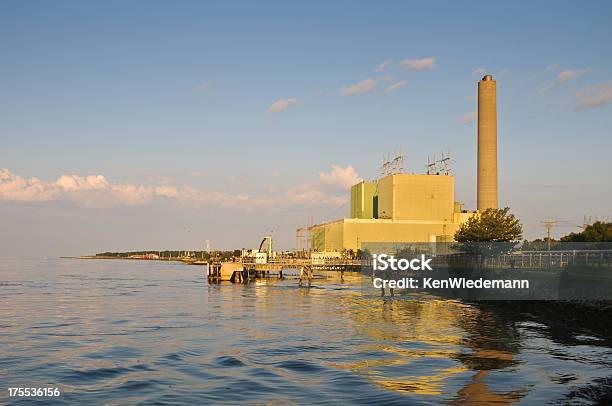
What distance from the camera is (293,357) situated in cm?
3147

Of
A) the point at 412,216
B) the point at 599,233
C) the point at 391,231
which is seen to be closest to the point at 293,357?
the point at 599,233

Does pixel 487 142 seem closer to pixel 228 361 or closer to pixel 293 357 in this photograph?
pixel 293 357

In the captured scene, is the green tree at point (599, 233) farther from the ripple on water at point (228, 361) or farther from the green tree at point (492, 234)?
the ripple on water at point (228, 361)

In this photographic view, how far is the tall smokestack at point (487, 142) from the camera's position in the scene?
141 m

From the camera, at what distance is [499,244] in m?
99.7

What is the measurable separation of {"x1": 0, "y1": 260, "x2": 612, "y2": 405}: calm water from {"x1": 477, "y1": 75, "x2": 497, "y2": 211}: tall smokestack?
91.1m

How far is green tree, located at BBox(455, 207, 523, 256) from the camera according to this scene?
98550mm

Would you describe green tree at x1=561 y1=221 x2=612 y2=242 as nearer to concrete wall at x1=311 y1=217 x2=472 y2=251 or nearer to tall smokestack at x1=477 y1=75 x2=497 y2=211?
tall smokestack at x1=477 y1=75 x2=497 y2=211

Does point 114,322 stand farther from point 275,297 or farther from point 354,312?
point 275,297

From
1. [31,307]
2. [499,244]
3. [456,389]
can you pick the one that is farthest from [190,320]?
[499,244]

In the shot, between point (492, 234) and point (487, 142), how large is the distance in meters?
43.4

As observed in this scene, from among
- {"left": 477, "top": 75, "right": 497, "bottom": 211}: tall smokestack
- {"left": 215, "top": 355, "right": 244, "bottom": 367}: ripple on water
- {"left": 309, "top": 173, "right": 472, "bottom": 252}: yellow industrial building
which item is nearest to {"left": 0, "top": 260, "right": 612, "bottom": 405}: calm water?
{"left": 215, "top": 355, "right": 244, "bottom": 367}: ripple on water

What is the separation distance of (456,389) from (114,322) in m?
30.0

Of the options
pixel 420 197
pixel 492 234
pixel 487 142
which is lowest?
pixel 492 234
